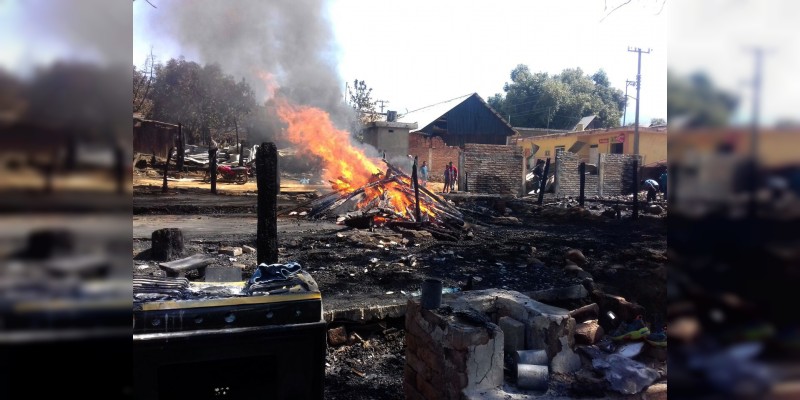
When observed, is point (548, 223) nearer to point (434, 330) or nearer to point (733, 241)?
point (434, 330)

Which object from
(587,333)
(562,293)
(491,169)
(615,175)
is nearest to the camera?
(587,333)

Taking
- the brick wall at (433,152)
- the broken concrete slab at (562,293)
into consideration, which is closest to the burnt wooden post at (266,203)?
the broken concrete slab at (562,293)

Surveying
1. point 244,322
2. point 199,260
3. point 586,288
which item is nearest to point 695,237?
point 244,322

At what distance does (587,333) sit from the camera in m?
3.96

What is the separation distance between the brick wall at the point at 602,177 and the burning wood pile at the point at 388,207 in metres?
11.9

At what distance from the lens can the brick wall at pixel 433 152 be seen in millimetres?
29516

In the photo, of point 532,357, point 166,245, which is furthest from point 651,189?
point 532,357

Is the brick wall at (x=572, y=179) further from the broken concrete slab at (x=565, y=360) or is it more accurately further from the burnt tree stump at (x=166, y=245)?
the broken concrete slab at (x=565, y=360)

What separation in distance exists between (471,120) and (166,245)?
93.0ft

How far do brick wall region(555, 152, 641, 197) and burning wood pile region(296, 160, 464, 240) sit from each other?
469 inches

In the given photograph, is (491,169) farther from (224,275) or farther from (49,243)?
(49,243)

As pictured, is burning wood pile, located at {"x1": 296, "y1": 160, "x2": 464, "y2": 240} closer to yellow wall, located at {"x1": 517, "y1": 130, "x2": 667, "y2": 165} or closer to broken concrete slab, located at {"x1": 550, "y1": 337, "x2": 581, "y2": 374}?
broken concrete slab, located at {"x1": 550, "y1": 337, "x2": 581, "y2": 374}

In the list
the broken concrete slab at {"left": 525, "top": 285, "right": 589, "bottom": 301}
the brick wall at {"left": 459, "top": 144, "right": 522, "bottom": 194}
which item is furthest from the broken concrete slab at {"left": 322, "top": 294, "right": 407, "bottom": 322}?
the brick wall at {"left": 459, "top": 144, "right": 522, "bottom": 194}

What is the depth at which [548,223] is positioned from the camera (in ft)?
49.0
